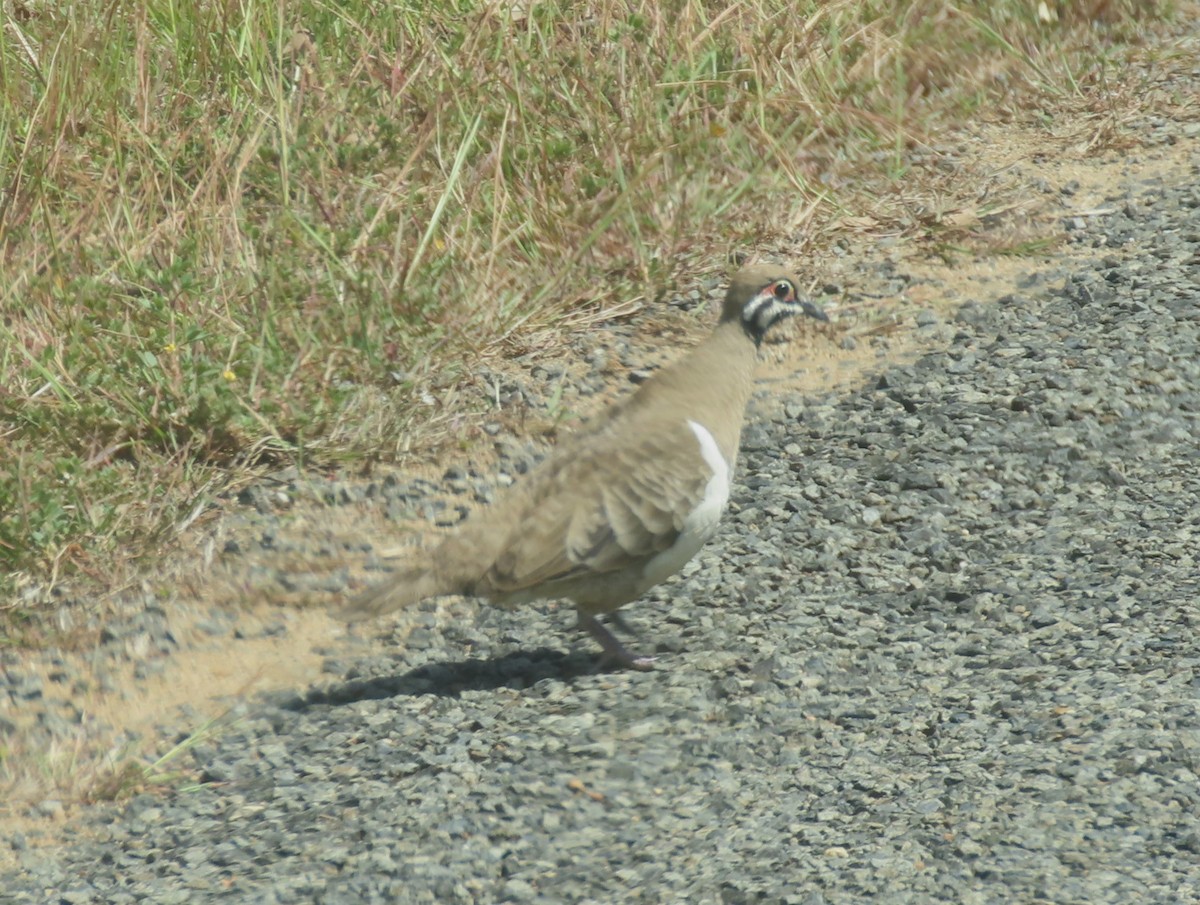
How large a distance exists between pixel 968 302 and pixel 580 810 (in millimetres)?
3554

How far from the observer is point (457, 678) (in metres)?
5.01


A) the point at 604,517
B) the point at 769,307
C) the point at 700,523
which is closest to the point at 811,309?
the point at 769,307

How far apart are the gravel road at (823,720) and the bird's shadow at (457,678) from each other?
1 centimetres

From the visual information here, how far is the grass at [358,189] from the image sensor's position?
5859 millimetres

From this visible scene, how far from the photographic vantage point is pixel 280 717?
16.0 ft

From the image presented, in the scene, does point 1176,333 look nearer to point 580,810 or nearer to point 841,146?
point 841,146

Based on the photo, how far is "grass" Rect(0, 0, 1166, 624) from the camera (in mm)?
5859

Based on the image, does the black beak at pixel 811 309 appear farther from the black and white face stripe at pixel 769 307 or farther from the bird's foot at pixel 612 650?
the bird's foot at pixel 612 650

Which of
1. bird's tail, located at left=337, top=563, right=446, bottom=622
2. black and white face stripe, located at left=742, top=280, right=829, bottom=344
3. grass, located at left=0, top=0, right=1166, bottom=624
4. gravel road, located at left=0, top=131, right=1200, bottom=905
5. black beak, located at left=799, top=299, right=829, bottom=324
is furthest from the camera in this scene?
grass, located at left=0, top=0, right=1166, bottom=624

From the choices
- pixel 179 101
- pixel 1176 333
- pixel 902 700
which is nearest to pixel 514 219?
pixel 179 101

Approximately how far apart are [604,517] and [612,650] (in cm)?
44

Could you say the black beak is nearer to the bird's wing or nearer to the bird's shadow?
the bird's wing

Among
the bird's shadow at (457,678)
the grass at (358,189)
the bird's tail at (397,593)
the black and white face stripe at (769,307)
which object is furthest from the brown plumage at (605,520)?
the grass at (358,189)

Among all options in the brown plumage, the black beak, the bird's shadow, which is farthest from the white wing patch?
the black beak
